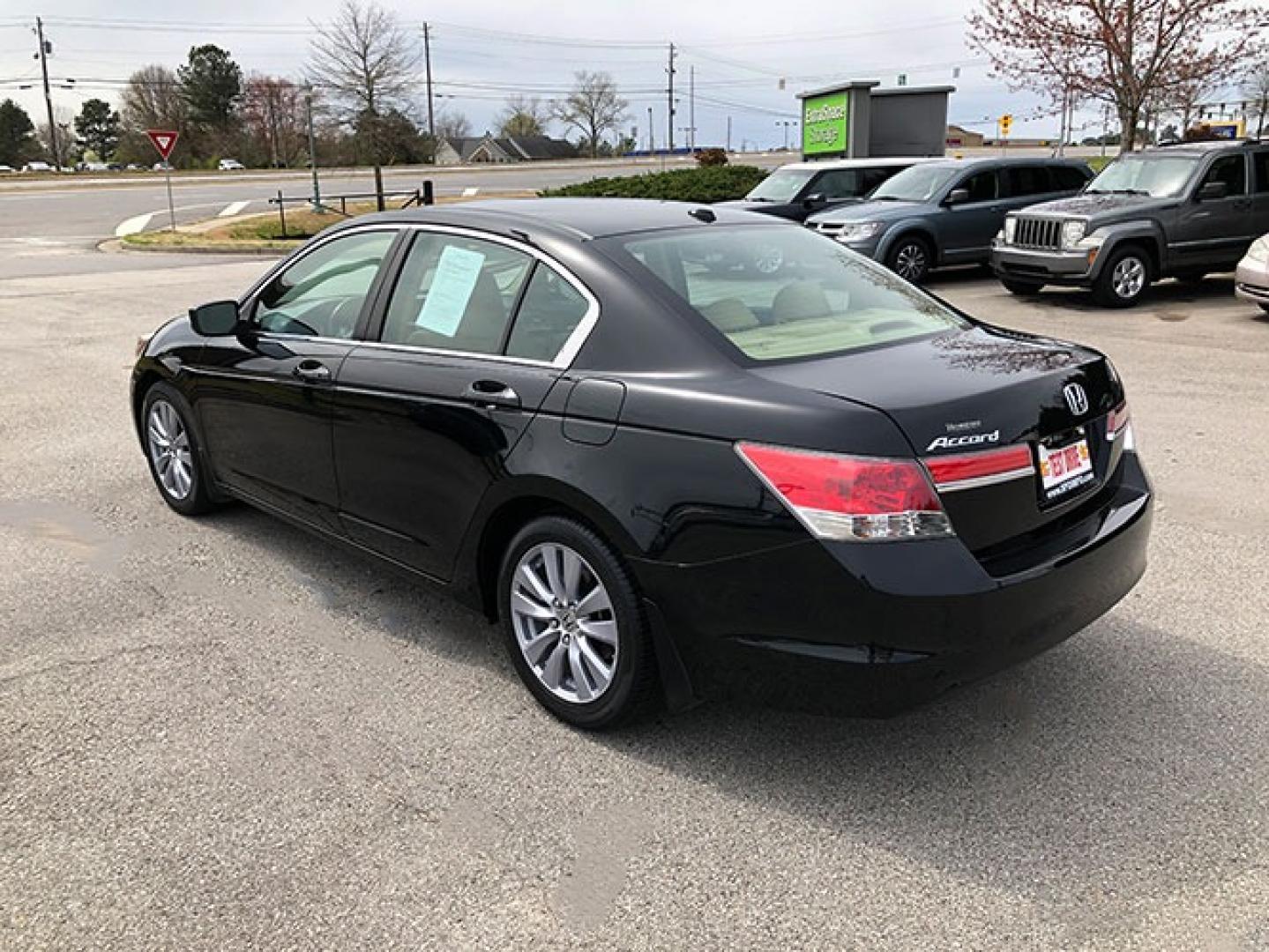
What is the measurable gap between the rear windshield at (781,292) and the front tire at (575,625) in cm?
78

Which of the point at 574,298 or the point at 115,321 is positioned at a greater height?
the point at 574,298

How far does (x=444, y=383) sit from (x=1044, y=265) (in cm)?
1075

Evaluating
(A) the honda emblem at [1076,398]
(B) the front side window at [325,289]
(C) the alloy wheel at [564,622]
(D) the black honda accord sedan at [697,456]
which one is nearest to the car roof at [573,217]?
(D) the black honda accord sedan at [697,456]

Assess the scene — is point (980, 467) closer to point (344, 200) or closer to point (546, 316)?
point (546, 316)

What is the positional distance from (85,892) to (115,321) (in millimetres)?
11898

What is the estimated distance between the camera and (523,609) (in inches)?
138

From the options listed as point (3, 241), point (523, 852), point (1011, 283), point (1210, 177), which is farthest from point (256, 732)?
point (3, 241)

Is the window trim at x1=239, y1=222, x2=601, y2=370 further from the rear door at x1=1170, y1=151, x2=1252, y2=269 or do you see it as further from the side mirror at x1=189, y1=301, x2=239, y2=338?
the rear door at x1=1170, y1=151, x2=1252, y2=269

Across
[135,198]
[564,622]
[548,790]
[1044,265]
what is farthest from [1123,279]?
[135,198]

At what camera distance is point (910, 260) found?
14938mm

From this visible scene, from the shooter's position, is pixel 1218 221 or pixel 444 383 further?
pixel 1218 221

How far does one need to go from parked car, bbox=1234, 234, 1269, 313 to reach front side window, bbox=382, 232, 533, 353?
962 centimetres

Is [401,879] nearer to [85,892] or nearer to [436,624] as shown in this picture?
[85,892]

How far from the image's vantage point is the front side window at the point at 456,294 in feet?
12.1
